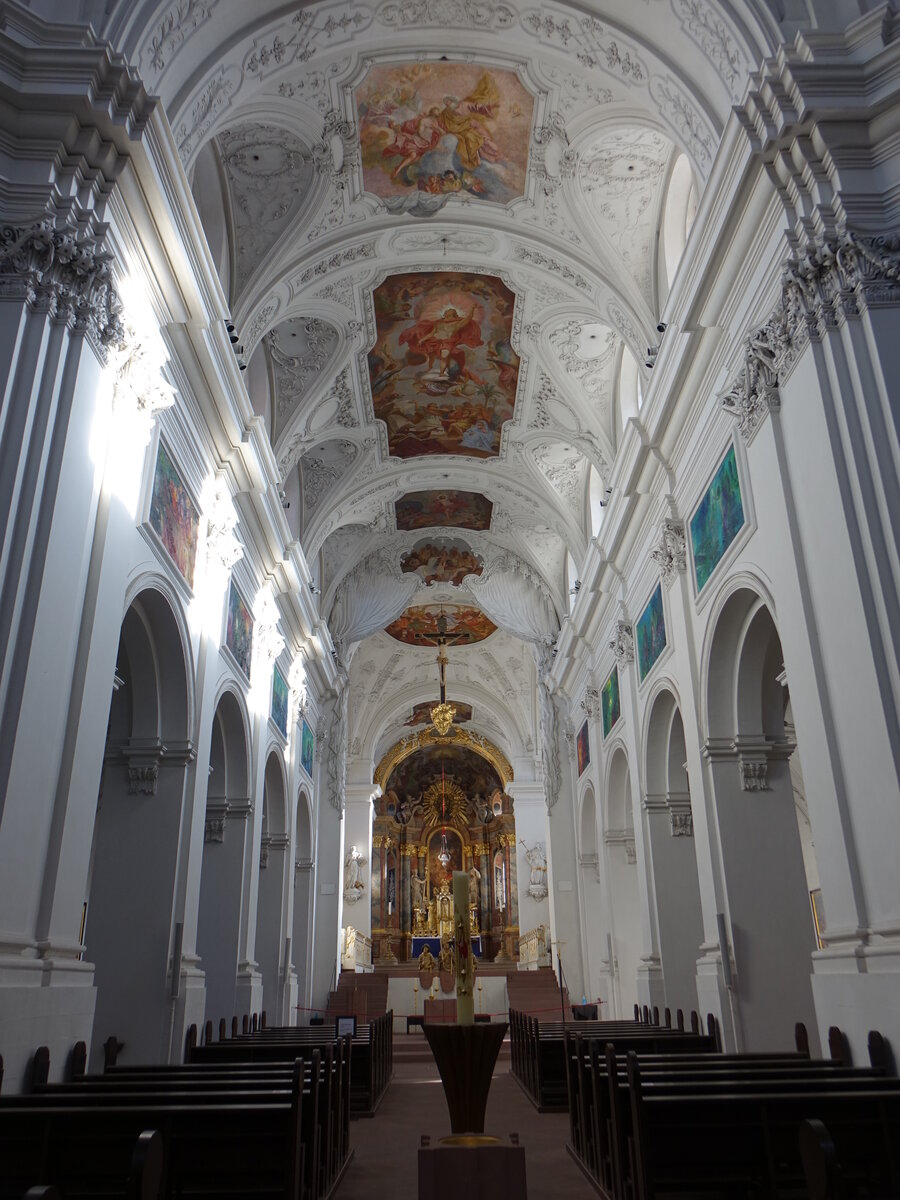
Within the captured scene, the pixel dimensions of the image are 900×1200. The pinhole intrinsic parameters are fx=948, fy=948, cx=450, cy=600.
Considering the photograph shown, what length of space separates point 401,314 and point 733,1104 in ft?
36.6

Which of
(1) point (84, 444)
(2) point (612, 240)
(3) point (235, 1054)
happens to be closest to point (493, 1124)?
(3) point (235, 1054)

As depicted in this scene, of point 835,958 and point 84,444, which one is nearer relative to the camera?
point 835,958

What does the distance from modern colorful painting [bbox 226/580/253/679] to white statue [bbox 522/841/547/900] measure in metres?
16.7

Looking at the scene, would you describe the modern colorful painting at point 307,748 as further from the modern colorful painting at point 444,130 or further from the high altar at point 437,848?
the high altar at point 437,848

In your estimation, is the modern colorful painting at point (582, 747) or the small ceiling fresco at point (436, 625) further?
the small ceiling fresco at point (436, 625)

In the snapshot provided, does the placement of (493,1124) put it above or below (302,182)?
below

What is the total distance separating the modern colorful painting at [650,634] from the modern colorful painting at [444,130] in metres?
5.20

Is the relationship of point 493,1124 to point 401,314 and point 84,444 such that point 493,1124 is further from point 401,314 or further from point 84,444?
point 401,314

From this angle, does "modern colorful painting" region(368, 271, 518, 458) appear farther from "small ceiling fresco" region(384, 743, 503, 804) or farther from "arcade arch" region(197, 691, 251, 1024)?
"small ceiling fresco" region(384, 743, 503, 804)

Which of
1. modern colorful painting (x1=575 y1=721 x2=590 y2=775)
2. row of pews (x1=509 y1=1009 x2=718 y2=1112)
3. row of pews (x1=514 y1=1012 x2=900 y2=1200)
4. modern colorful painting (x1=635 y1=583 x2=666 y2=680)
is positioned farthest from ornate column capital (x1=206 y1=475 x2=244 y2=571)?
modern colorful painting (x1=575 y1=721 x2=590 y2=775)

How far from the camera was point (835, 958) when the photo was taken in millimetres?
6039

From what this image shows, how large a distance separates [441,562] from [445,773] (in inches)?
630

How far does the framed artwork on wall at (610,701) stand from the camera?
48.5ft

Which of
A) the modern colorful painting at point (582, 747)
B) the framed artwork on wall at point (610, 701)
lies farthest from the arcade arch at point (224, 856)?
the modern colorful painting at point (582, 747)
